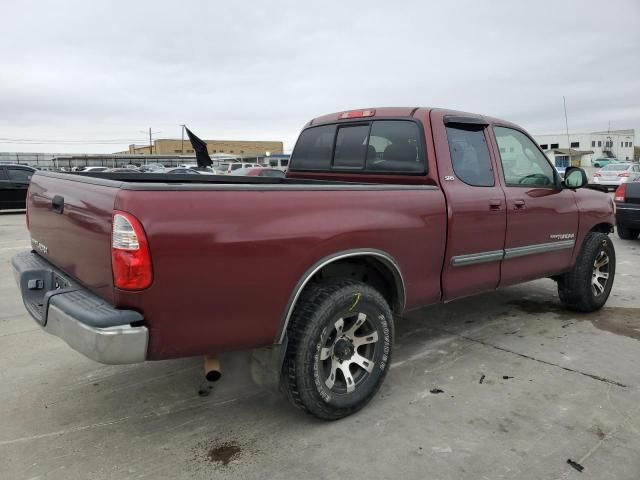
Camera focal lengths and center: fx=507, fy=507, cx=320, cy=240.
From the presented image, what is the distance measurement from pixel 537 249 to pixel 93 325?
3602mm

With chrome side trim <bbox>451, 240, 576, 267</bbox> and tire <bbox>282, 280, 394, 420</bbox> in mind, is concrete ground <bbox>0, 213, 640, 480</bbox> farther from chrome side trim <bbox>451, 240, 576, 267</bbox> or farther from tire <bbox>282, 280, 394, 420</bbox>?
chrome side trim <bbox>451, 240, 576, 267</bbox>

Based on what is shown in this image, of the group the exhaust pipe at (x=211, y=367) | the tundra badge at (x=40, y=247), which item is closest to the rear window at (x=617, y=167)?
the exhaust pipe at (x=211, y=367)

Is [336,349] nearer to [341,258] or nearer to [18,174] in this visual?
[341,258]

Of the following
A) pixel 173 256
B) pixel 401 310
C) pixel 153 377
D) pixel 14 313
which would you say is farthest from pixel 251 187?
pixel 14 313

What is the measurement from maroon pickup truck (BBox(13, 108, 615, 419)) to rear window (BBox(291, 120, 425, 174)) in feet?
0.05

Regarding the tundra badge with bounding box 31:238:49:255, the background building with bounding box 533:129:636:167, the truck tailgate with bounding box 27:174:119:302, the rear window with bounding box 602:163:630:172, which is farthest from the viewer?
the background building with bounding box 533:129:636:167

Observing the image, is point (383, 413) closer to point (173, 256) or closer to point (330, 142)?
point (173, 256)

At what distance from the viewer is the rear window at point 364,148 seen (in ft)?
12.4

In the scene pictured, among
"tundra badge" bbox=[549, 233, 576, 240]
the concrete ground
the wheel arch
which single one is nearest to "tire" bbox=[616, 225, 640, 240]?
the wheel arch

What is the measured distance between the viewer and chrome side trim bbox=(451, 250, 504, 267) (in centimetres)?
366

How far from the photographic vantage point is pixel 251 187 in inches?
99.7

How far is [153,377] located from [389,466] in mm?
1921

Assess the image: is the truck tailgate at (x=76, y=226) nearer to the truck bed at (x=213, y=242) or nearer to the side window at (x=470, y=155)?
the truck bed at (x=213, y=242)

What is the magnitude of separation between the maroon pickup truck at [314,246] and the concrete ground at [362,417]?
334 millimetres
